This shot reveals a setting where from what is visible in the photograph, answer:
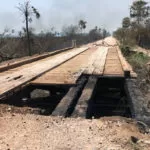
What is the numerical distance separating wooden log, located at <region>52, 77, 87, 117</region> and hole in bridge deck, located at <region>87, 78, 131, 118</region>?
2.33ft

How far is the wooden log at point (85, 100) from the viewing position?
6.99 m

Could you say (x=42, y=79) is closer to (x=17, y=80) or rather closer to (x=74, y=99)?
(x=17, y=80)

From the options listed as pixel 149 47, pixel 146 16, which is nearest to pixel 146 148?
pixel 149 47

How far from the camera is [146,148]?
512 cm

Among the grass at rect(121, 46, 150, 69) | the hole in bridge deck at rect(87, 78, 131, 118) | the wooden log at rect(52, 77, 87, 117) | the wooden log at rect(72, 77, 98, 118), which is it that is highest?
the wooden log at rect(52, 77, 87, 117)

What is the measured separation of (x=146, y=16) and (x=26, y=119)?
6189cm

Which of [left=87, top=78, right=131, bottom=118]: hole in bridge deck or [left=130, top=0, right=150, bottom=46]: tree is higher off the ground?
[left=130, top=0, right=150, bottom=46]: tree

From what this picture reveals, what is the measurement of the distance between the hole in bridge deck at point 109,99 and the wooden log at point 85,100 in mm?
426

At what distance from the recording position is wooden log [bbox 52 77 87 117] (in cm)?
695

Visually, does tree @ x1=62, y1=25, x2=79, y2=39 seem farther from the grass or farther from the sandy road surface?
the sandy road surface

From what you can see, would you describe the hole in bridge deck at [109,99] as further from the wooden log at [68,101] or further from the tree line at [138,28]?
the tree line at [138,28]

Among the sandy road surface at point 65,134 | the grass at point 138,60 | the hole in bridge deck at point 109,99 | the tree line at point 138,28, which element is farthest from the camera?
the tree line at point 138,28

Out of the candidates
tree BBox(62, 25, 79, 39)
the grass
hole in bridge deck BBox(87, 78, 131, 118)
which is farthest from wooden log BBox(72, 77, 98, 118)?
tree BBox(62, 25, 79, 39)

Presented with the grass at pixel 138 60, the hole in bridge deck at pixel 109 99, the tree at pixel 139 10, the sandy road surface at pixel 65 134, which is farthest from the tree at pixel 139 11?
the sandy road surface at pixel 65 134
